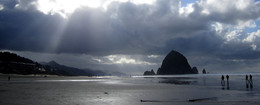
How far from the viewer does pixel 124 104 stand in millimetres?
21484

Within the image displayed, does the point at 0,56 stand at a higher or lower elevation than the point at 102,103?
higher

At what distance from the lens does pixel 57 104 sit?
20.6 metres

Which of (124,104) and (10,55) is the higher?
(10,55)

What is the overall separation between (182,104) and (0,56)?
19269 cm

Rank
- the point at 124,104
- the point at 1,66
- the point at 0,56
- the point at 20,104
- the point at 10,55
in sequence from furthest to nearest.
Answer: the point at 10,55 < the point at 0,56 < the point at 1,66 < the point at 124,104 < the point at 20,104

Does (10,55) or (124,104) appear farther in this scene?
(10,55)

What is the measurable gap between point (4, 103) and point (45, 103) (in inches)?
142

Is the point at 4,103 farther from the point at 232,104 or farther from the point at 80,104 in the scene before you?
the point at 232,104

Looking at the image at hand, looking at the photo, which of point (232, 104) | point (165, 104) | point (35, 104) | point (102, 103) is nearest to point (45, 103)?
point (35, 104)

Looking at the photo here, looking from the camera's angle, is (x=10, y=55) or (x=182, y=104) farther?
(x=10, y=55)

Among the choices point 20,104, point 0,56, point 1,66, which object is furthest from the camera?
point 0,56

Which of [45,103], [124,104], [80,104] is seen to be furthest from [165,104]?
[45,103]

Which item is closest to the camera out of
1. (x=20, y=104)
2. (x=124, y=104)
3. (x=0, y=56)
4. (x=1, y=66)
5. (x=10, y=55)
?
(x=20, y=104)

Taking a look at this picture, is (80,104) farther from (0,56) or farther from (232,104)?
(0,56)
